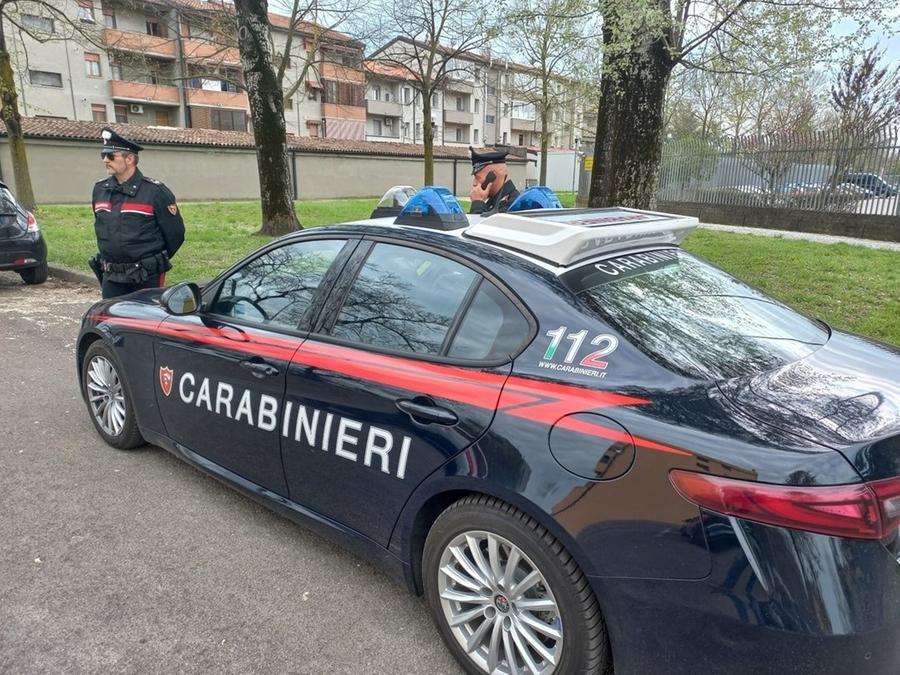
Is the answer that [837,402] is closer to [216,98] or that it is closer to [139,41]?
[139,41]

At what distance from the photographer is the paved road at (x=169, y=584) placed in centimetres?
227

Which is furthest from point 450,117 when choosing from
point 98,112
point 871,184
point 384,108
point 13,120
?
point 871,184

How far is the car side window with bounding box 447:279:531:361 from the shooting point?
83.1 inches

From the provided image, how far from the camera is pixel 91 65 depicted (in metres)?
40.0

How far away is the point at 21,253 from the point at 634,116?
310 inches

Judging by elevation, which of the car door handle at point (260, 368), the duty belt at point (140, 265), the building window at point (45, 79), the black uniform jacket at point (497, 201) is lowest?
the car door handle at point (260, 368)

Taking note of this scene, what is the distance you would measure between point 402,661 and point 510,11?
31.8ft

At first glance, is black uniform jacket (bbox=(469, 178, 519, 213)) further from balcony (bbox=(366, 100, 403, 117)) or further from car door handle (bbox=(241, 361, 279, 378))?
balcony (bbox=(366, 100, 403, 117))

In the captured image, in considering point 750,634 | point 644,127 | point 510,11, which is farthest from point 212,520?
point 510,11

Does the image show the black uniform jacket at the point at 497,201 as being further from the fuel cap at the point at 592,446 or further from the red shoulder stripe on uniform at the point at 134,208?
the fuel cap at the point at 592,446

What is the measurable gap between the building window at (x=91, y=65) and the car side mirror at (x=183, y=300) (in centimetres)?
4465

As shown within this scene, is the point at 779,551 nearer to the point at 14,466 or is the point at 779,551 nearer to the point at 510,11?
the point at 14,466

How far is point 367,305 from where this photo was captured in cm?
257

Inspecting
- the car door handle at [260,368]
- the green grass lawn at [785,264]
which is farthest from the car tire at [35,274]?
the car door handle at [260,368]
